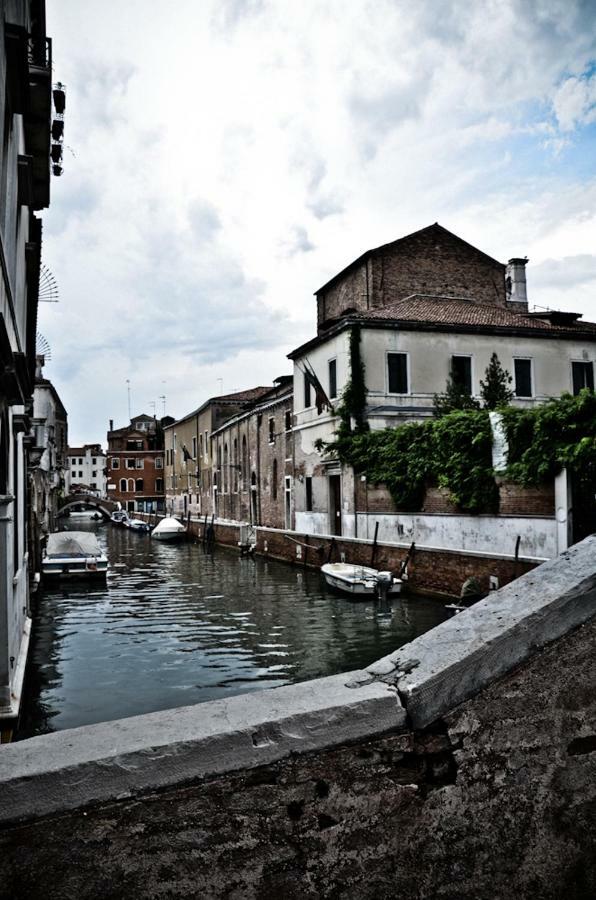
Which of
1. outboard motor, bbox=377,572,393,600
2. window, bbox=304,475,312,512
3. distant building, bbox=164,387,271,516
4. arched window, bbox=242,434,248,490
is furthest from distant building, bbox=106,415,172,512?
outboard motor, bbox=377,572,393,600

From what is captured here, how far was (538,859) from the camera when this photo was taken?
6.97 ft

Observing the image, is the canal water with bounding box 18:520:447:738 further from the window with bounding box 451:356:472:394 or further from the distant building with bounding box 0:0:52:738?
the window with bounding box 451:356:472:394

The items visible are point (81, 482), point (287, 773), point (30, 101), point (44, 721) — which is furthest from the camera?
point (81, 482)

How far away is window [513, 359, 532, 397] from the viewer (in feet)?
75.4

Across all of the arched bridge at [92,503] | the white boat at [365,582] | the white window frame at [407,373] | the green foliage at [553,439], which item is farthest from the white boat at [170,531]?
the green foliage at [553,439]

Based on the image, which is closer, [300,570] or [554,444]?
[554,444]

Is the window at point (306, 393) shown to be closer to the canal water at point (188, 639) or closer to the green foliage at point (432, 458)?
the green foliage at point (432, 458)

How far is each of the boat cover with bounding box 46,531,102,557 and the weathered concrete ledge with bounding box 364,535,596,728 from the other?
59.5 feet

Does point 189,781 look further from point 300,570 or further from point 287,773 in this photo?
point 300,570

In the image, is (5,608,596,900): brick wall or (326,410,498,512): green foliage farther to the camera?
(326,410,498,512): green foliage

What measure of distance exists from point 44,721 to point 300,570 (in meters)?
14.3

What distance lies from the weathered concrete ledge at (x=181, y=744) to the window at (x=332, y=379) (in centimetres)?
2079

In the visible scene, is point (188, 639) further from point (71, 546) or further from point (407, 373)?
point (407, 373)

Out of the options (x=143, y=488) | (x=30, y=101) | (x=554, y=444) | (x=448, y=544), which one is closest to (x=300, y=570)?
(x=448, y=544)
